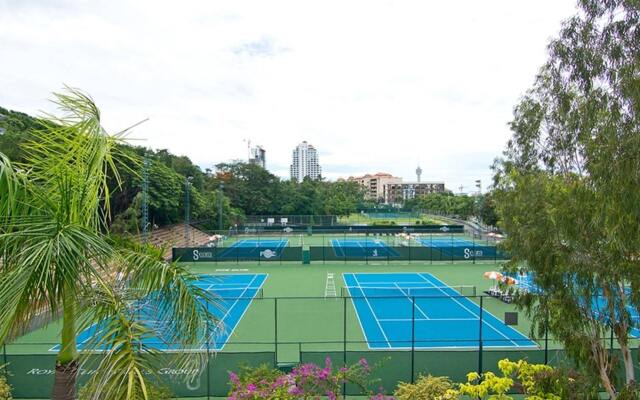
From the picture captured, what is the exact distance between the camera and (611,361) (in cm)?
845

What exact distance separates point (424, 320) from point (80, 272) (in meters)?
18.2

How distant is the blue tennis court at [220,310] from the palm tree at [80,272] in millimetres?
97

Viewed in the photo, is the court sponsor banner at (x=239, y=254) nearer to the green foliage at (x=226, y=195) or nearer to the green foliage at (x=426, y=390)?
the green foliage at (x=226, y=195)

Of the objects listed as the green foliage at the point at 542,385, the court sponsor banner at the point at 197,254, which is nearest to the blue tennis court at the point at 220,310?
the green foliage at the point at 542,385

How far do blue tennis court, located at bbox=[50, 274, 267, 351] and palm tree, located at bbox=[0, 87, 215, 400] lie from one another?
0.10 metres

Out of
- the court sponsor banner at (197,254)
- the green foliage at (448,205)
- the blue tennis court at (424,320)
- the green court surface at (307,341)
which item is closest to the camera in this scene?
the green court surface at (307,341)

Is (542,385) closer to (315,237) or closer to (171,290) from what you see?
(171,290)

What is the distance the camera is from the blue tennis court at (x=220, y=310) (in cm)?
487

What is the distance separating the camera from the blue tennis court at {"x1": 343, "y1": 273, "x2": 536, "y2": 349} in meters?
16.9

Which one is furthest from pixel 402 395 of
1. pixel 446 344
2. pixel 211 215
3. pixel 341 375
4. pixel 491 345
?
pixel 211 215

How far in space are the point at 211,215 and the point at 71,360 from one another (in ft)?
212

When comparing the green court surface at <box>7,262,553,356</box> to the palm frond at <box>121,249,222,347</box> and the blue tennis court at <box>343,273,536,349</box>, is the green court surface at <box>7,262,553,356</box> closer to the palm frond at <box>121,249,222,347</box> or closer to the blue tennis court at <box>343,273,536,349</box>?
the blue tennis court at <box>343,273,536,349</box>

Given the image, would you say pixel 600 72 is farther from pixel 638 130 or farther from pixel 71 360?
pixel 71 360

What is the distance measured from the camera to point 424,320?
2036cm
